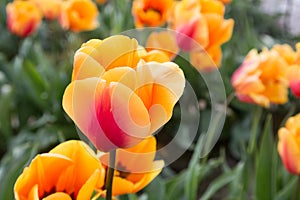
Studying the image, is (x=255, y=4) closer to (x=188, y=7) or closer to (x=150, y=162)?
(x=188, y=7)

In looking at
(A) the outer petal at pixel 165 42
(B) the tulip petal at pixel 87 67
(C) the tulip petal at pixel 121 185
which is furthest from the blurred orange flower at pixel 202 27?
(B) the tulip petal at pixel 87 67

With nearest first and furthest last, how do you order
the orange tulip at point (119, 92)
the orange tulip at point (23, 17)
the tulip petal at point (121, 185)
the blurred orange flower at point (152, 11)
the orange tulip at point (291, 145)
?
the orange tulip at point (119, 92) → the tulip petal at point (121, 185) → the orange tulip at point (291, 145) → the blurred orange flower at point (152, 11) → the orange tulip at point (23, 17)

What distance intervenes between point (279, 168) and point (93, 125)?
827 millimetres

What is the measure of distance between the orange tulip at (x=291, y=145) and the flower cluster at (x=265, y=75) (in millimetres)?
93

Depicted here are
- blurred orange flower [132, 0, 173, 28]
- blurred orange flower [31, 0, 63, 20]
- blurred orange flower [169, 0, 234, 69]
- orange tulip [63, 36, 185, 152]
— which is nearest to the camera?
orange tulip [63, 36, 185, 152]

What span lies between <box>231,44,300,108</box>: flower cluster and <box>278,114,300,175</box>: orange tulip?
0.31ft

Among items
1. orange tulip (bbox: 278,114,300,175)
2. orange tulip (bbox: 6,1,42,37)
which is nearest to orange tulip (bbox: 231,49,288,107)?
orange tulip (bbox: 278,114,300,175)

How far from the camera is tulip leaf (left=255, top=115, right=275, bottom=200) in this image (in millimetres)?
990

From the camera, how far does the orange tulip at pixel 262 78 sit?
0.98 metres

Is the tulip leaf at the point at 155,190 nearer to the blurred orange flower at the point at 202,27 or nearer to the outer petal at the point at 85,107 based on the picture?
the blurred orange flower at the point at 202,27

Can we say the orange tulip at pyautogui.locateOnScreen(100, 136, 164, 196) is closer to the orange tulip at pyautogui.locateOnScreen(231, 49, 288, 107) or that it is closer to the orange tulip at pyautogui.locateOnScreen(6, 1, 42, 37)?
the orange tulip at pyautogui.locateOnScreen(231, 49, 288, 107)

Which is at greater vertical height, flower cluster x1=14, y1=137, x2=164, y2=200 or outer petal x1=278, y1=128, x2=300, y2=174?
flower cluster x1=14, y1=137, x2=164, y2=200

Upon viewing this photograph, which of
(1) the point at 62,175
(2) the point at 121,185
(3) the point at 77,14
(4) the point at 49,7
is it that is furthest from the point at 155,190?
(4) the point at 49,7

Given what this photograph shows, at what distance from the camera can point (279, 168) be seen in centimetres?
122
